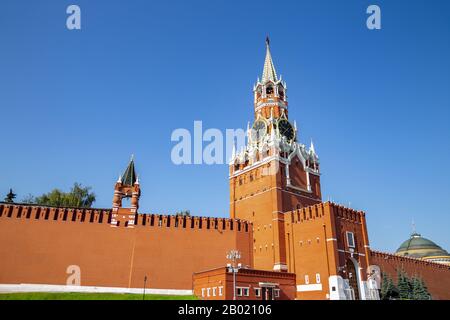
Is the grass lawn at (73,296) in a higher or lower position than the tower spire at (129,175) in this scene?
lower

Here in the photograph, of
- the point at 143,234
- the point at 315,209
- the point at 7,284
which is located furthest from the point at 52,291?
the point at 315,209

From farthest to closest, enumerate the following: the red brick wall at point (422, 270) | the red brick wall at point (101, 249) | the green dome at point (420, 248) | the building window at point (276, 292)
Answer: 1. the green dome at point (420, 248)
2. the red brick wall at point (422, 270)
3. the building window at point (276, 292)
4. the red brick wall at point (101, 249)

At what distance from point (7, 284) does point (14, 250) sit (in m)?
3.21

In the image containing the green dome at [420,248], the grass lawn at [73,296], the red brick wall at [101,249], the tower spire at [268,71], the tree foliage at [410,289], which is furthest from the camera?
the green dome at [420,248]

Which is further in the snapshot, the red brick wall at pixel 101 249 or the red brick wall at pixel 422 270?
the red brick wall at pixel 422 270

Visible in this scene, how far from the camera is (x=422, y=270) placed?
5512 cm

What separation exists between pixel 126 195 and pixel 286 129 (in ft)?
79.7

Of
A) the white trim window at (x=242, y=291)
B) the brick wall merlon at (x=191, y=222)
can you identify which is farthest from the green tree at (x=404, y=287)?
the white trim window at (x=242, y=291)

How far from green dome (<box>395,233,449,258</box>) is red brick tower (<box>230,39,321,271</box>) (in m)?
34.8

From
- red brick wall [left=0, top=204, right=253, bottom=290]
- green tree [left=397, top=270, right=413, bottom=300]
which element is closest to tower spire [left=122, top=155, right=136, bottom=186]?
red brick wall [left=0, top=204, right=253, bottom=290]

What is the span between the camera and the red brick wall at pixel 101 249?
36.6 metres

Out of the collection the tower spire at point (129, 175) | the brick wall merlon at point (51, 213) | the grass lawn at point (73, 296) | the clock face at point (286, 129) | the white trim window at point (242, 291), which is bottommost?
the grass lawn at point (73, 296)

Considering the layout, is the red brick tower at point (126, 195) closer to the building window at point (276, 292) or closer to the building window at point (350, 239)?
the building window at point (276, 292)
